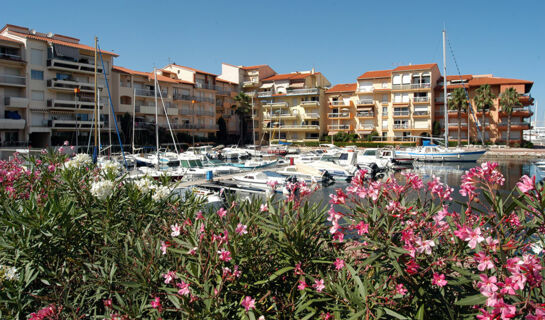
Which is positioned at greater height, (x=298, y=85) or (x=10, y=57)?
(x=298, y=85)

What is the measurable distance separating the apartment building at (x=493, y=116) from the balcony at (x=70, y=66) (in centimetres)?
5382

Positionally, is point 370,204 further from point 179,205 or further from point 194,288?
point 179,205

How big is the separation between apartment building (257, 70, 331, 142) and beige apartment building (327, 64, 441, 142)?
272cm

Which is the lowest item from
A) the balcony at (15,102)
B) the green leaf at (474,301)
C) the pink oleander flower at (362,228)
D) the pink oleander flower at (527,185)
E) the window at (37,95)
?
the green leaf at (474,301)

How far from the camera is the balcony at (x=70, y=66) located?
158 feet

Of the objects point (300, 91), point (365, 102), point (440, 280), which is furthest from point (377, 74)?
point (440, 280)

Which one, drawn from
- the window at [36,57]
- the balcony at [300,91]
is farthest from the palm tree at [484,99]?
the window at [36,57]

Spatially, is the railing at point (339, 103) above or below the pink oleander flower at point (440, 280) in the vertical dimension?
above

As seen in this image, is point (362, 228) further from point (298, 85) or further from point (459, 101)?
point (298, 85)

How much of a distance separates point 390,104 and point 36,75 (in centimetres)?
5239

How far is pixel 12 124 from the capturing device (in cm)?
4434

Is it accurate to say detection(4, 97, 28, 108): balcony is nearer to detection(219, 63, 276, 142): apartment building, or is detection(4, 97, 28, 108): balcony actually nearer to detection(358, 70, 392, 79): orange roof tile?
detection(219, 63, 276, 142): apartment building

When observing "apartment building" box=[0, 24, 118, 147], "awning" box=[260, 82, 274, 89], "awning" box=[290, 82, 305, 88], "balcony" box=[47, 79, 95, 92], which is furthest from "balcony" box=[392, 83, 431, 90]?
"balcony" box=[47, 79, 95, 92]

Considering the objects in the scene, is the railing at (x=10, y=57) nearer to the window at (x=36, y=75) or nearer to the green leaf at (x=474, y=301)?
the window at (x=36, y=75)
